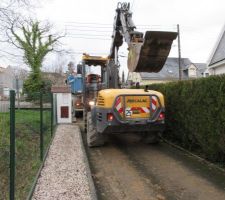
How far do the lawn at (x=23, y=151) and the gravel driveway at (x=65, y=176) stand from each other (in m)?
0.30

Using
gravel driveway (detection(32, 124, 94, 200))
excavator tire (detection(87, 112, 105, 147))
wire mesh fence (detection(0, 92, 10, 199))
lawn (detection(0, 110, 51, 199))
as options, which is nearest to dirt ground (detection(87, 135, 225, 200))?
excavator tire (detection(87, 112, 105, 147))

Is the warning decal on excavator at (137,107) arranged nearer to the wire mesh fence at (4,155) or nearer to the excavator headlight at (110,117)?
the excavator headlight at (110,117)

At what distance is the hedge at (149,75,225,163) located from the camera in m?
6.59

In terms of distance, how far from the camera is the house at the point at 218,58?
17156mm

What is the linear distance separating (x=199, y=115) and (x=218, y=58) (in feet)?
36.8

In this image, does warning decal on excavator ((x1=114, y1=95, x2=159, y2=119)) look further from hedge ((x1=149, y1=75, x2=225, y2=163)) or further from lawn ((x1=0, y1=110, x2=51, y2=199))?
lawn ((x1=0, y1=110, x2=51, y2=199))

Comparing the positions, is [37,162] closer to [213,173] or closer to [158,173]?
[158,173]

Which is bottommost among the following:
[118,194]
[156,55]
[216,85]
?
[118,194]

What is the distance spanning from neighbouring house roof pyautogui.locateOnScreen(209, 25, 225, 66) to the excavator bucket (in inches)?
382

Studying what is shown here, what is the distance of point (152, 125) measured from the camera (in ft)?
27.8

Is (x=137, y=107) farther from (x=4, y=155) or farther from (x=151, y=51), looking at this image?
(x=4, y=155)

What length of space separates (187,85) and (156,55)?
3.67ft

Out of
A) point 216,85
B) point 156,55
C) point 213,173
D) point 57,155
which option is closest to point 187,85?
point 156,55

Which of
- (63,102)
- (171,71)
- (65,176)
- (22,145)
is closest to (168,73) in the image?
(171,71)
